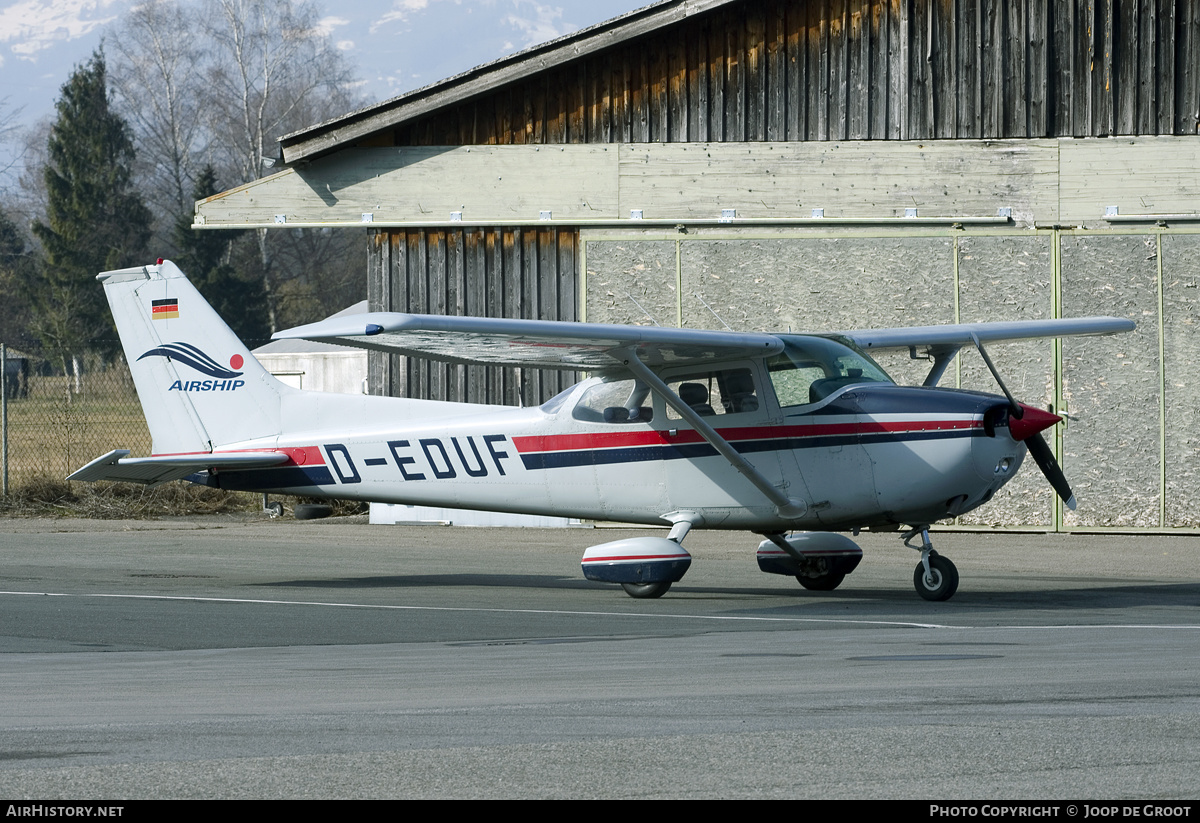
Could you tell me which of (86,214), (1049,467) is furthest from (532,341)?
(86,214)

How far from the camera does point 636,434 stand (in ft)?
40.2

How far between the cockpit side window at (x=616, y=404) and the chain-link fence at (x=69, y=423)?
31.7 ft

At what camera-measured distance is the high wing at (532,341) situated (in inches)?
384

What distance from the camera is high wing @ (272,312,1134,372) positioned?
977 cm

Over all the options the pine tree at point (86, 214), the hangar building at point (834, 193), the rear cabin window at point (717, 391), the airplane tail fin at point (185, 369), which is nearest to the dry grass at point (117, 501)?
the hangar building at point (834, 193)

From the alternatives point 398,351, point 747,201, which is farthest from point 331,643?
point 747,201

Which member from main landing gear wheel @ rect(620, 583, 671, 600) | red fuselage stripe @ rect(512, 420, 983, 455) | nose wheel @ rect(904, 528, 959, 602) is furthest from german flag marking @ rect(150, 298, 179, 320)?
nose wheel @ rect(904, 528, 959, 602)

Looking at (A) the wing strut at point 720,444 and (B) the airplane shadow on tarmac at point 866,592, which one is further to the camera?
(A) the wing strut at point 720,444

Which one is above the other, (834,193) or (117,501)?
(834,193)

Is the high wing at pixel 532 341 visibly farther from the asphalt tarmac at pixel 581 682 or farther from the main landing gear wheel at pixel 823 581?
the main landing gear wheel at pixel 823 581

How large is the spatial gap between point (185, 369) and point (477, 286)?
5640mm

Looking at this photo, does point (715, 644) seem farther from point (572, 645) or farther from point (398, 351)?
point (398, 351)

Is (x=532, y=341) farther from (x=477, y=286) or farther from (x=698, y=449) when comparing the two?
(x=477, y=286)

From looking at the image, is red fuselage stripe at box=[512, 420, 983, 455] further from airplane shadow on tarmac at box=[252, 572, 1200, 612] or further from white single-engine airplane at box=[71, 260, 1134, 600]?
airplane shadow on tarmac at box=[252, 572, 1200, 612]
